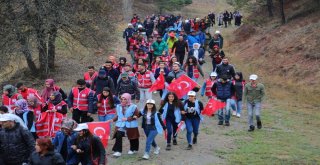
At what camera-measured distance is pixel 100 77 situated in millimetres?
14195

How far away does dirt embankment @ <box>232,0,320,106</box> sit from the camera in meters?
23.5

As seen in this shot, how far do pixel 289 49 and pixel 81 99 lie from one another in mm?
17688

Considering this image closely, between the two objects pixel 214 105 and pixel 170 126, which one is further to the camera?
pixel 214 105

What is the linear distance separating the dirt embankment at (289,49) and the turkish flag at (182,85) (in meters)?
7.87

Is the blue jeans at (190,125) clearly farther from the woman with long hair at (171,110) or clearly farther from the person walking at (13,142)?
the person walking at (13,142)

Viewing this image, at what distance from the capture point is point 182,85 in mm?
15086

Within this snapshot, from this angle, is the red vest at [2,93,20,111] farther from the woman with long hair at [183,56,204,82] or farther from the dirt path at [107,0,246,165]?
the woman with long hair at [183,56,204,82]

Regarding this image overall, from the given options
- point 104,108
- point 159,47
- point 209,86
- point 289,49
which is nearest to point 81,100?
point 104,108

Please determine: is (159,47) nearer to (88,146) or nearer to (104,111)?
(104,111)

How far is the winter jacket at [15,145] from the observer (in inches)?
340

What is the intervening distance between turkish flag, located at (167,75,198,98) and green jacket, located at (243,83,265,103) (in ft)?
5.34

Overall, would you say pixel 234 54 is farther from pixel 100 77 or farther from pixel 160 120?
pixel 160 120

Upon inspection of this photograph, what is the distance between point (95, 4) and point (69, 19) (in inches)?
98.4

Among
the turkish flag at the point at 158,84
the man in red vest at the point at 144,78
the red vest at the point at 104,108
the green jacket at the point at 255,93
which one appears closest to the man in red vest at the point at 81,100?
the red vest at the point at 104,108
